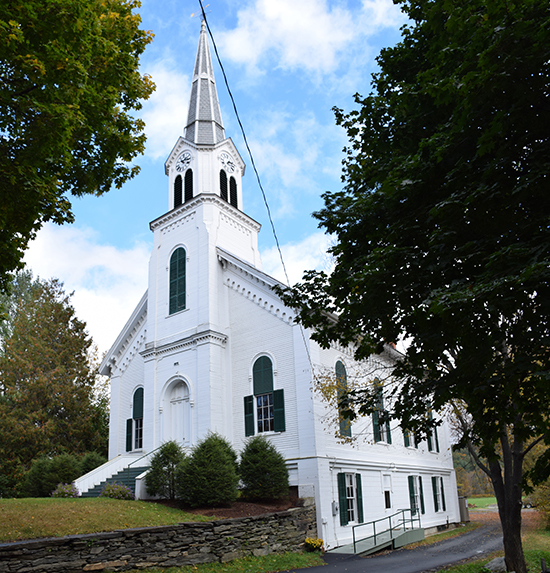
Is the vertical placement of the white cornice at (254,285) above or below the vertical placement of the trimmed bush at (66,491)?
above

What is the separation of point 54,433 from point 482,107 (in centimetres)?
2790

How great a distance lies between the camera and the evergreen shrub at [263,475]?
52.5 ft

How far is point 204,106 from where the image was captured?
2541 centimetres

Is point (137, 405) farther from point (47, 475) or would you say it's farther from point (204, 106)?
point (204, 106)

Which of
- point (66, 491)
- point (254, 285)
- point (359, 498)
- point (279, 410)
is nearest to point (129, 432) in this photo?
point (66, 491)

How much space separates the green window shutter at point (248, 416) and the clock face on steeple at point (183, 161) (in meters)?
11.3

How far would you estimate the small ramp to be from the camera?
16203 mm

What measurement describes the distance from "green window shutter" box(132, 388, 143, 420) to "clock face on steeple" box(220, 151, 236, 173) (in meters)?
11.1

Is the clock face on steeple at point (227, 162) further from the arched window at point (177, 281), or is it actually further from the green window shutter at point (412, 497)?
the green window shutter at point (412, 497)

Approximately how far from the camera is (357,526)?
1777 centimetres

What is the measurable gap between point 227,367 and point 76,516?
865cm

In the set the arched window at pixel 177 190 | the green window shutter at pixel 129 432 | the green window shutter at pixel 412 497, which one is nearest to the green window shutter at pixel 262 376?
the green window shutter at pixel 129 432

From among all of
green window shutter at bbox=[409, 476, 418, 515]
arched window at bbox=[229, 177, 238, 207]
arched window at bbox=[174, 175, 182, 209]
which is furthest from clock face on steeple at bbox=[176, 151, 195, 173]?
green window shutter at bbox=[409, 476, 418, 515]

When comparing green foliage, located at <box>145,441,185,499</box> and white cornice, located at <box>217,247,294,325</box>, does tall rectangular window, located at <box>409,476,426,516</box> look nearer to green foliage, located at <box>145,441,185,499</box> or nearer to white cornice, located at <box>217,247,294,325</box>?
white cornice, located at <box>217,247,294,325</box>
